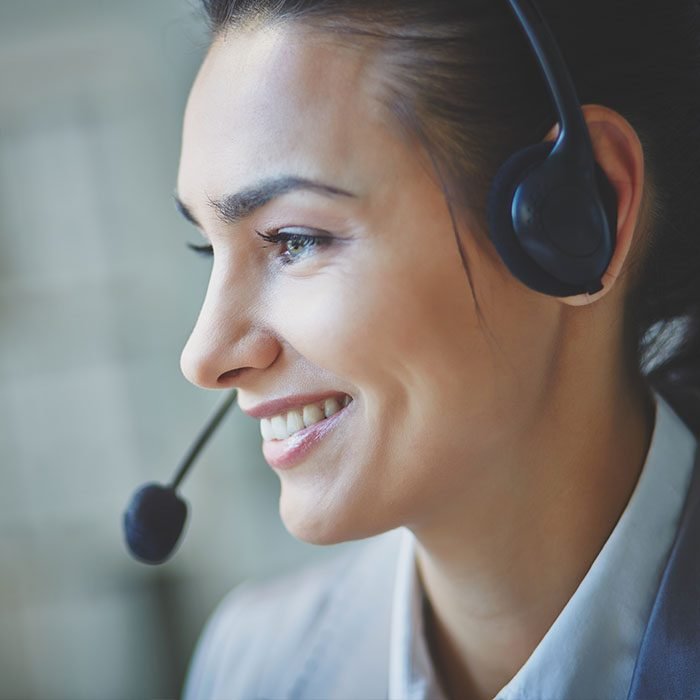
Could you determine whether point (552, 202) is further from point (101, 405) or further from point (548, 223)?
point (101, 405)

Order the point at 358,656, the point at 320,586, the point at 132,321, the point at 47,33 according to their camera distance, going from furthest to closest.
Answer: the point at 132,321 → the point at 47,33 → the point at 320,586 → the point at 358,656

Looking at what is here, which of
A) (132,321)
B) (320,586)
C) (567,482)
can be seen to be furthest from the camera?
(132,321)

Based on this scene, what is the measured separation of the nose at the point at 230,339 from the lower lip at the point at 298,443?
0.08 meters

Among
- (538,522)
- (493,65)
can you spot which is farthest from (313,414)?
(493,65)

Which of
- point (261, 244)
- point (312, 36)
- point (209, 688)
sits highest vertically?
point (312, 36)

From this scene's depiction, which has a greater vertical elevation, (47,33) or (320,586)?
(47,33)

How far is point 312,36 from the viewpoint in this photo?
900mm

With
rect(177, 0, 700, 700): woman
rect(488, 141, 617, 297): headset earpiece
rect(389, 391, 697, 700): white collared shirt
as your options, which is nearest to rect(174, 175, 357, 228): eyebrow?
rect(177, 0, 700, 700): woman

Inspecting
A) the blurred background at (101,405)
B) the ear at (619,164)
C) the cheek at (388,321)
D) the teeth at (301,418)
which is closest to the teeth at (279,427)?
the teeth at (301,418)

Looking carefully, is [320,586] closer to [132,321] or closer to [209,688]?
Result: [209,688]

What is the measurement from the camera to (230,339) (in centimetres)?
94

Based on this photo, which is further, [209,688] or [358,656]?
[209,688]

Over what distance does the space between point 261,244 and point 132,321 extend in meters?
2.07

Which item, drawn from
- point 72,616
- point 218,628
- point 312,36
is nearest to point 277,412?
point 312,36
